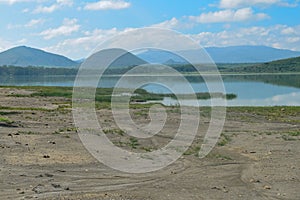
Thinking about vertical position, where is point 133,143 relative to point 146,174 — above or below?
above

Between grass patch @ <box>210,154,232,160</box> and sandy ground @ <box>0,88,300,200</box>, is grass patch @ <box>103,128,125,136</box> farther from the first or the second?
grass patch @ <box>210,154,232,160</box>

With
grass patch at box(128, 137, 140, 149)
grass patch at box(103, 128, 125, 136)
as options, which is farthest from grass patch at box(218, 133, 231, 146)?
grass patch at box(103, 128, 125, 136)

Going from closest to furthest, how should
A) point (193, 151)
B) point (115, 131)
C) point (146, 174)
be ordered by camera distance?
point (146, 174)
point (193, 151)
point (115, 131)

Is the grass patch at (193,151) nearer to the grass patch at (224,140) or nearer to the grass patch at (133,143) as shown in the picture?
the grass patch at (224,140)

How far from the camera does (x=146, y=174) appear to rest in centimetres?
1441

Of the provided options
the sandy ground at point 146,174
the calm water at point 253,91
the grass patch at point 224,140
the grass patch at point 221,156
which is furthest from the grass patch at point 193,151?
the calm water at point 253,91

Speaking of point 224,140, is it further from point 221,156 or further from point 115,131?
point 115,131

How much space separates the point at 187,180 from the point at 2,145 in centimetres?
880

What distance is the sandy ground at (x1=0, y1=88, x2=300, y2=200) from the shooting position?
11957 millimetres

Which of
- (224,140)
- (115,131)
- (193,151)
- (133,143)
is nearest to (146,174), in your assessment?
(193,151)

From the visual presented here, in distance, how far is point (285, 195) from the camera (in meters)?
12.0

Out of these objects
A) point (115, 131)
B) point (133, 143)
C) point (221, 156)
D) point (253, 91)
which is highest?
point (253, 91)

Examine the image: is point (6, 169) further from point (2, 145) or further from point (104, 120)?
point (104, 120)

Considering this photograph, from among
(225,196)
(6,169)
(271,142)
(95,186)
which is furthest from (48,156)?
(271,142)
